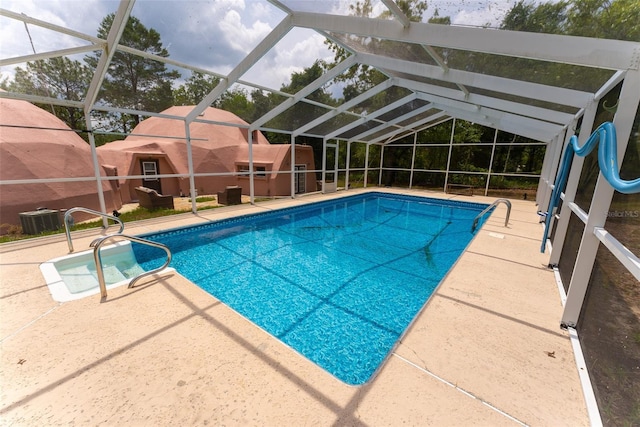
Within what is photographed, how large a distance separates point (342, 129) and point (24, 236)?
10156 mm

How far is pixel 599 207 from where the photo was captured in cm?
236

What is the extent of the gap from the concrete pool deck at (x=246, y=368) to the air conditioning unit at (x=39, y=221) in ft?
10.9

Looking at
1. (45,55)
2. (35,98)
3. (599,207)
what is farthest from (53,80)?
(599,207)

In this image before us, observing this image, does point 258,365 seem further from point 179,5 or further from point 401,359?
point 179,5

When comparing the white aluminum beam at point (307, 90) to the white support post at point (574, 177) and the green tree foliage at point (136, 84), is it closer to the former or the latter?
the green tree foliage at point (136, 84)

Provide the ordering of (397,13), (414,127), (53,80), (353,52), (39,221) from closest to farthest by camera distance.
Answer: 1. (397,13)
2. (353,52)
3. (39,221)
4. (53,80)
5. (414,127)

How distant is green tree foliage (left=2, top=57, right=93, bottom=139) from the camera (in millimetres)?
5109

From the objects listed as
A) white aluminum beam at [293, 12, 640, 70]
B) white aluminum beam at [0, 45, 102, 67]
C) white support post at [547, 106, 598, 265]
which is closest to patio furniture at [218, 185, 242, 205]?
white aluminum beam at [0, 45, 102, 67]

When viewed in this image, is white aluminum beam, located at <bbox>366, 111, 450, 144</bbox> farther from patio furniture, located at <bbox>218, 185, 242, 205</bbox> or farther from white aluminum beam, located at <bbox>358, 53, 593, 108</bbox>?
patio furniture, located at <bbox>218, 185, 242, 205</bbox>

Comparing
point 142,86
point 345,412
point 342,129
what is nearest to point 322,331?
point 345,412

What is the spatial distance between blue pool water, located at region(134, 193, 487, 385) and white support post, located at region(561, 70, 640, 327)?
1.74 meters

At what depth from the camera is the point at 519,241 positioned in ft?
19.0

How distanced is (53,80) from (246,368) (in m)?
10.2

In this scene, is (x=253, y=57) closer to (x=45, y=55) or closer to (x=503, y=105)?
(x=45, y=55)
